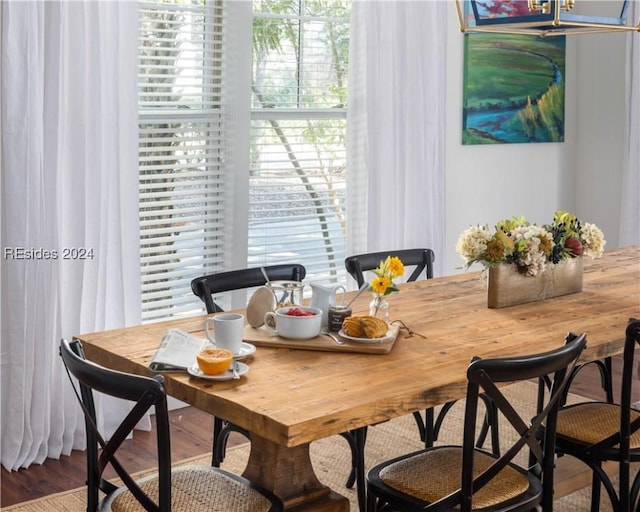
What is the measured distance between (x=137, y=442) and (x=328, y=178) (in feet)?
5.43

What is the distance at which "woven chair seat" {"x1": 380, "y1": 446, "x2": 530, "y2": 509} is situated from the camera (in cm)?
228

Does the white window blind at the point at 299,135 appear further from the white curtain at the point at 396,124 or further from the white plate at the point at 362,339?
the white plate at the point at 362,339

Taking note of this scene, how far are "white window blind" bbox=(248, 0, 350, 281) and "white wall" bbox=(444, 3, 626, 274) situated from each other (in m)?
0.82

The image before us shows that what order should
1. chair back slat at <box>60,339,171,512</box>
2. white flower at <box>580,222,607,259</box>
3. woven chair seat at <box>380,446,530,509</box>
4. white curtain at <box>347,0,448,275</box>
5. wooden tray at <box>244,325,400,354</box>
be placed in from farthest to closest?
white curtain at <box>347,0,448,275</box>
white flower at <box>580,222,607,259</box>
wooden tray at <box>244,325,400,354</box>
woven chair seat at <box>380,446,530,509</box>
chair back slat at <box>60,339,171,512</box>

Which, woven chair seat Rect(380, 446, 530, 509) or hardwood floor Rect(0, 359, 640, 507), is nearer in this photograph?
woven chair seat Rect(380, 446, 530, 509)

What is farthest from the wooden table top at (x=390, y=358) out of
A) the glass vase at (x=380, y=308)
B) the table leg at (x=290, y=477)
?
the table leg at (x=290, y=477)

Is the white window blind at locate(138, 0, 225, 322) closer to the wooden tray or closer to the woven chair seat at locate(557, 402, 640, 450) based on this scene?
the wooden tray

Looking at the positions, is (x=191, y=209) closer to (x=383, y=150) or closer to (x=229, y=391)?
(x=383, y=150)

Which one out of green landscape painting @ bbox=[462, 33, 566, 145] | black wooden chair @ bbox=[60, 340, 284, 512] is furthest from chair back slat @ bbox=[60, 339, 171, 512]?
green landscape painting @ bbox=[462, 33, 566, 145]

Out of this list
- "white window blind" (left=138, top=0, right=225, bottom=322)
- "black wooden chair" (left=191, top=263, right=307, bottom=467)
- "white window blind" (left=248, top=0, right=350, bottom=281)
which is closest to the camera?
"black wooden chair" (left=191, top=263, right=307, bottom=467)

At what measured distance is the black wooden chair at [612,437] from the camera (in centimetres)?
253

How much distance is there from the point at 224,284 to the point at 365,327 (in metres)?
0.71

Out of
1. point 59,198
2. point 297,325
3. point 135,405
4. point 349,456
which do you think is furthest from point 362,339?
point 59,198

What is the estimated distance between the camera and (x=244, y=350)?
7.85 ft
